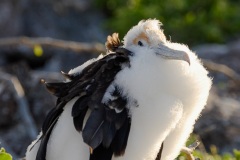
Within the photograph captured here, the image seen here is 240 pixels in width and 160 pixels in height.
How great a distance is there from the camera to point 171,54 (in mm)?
3359

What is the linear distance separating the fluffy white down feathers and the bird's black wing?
0.03 meters

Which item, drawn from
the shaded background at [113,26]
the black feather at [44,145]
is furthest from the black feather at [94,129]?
the shaded background at [113,26]

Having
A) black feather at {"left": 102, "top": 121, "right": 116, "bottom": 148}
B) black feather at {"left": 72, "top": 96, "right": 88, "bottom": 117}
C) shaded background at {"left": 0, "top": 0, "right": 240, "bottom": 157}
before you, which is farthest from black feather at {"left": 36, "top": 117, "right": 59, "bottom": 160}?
shaded background at {"left": 0, "top": 0, "right": 240, "bottom": 157}

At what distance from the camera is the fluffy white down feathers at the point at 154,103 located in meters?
3.24

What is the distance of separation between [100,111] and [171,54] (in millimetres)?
381

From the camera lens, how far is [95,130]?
3.17m

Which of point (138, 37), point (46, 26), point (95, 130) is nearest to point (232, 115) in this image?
point (138, 37)

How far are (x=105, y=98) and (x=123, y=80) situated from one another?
0.33 ft

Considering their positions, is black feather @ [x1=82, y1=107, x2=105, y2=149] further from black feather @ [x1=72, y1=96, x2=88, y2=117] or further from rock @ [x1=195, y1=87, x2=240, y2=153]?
rock @ [x1=195, y1=87, x2=240, y2=153]

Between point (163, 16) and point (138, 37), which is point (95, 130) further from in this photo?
point (163, 16)

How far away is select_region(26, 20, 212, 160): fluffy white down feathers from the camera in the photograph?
10.6 feet

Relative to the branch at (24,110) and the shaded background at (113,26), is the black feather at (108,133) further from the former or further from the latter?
the shaded background at (113,26)

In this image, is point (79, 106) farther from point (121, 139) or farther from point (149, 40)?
point (149, 40)

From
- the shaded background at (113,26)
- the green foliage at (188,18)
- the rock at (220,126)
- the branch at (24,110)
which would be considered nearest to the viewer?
the branch at (24,110)
